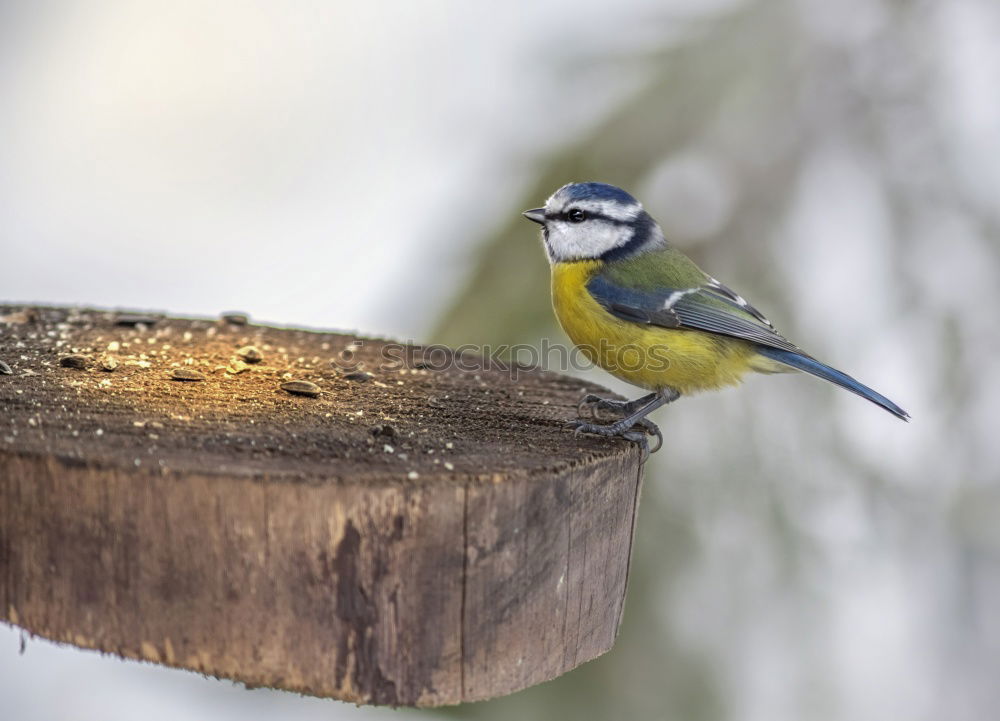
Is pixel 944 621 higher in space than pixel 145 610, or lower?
lower

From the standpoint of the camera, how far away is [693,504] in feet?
10.3

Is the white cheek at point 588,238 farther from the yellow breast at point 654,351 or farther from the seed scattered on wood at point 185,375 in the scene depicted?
the seed scattered on wood at point 185,375

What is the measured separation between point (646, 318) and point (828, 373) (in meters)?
0.48

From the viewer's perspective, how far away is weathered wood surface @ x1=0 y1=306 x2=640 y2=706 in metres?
1.64

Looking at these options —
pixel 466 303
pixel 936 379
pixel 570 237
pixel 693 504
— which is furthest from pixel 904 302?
pixel 466 303

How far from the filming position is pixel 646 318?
2654mm

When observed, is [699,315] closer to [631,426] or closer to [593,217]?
[593,217]

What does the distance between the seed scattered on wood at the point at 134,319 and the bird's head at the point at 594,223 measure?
109 cm

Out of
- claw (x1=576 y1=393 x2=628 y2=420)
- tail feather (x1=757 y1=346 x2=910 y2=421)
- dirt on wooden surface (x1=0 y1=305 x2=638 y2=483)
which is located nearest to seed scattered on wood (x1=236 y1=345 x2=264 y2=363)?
dirt on wooden surface (x1=0 y1=305 x2=638 y2=483)

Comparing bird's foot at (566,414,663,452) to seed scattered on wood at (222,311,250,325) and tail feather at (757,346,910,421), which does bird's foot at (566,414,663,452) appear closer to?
tail feather at (757,346,910,421)

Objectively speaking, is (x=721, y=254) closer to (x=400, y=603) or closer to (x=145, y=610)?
(x=400, y=603)

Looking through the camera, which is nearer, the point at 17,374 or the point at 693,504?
the point at 17,374

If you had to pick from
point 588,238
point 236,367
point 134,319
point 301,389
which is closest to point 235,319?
point 134,319

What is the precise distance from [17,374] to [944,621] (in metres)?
2.83
